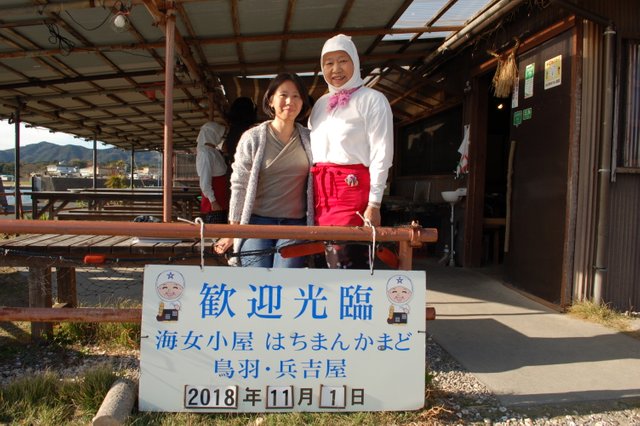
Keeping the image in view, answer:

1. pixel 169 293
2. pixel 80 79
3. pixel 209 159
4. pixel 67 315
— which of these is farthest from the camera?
pixel 80 79

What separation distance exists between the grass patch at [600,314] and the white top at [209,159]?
3.61 meters

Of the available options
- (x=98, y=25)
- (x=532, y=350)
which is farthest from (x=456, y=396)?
(x=98, y=25)

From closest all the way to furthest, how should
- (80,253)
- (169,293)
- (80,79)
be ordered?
1. (169,293)
2. (80,253)
3. (80,79)

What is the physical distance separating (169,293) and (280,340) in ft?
1.94

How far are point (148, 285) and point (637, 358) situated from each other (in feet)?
10.8

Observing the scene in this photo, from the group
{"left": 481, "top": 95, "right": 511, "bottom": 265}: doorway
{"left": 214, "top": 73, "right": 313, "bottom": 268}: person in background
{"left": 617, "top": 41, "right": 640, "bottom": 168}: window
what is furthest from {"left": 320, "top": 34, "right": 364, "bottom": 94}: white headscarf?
{"left": 481, "top": 95, "right": 511, "bottom": 265}: doorway

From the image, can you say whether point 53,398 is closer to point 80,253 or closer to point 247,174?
point 80,253

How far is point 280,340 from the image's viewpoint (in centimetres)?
223

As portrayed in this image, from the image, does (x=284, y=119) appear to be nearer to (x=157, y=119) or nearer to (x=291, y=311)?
(x=291, y=311)

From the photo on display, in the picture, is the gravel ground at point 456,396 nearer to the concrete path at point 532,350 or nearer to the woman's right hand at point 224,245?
the concrete path at point 532,350

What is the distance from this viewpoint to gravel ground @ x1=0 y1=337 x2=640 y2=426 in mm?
2406

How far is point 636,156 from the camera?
159 inches

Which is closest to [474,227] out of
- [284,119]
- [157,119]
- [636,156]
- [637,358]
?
[636,156]

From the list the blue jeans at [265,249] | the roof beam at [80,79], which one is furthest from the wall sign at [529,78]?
the roof beam at [80,79]
